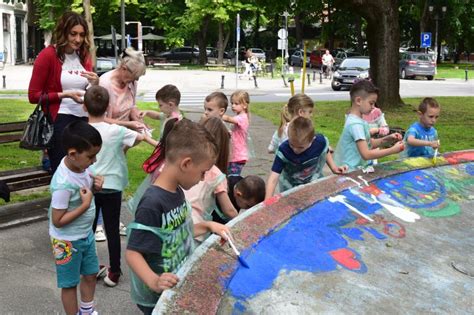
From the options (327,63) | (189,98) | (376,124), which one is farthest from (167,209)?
(327,63)

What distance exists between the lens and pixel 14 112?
50.1 ft

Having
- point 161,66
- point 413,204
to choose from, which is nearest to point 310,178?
point 413,204

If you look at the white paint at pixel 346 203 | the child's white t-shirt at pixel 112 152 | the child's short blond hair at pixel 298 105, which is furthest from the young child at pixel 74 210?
the child's short blond hair at pixel 298 105

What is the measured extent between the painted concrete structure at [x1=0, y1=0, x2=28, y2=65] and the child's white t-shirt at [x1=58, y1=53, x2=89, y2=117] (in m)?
45.2

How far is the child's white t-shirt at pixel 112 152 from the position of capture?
4.29 metres

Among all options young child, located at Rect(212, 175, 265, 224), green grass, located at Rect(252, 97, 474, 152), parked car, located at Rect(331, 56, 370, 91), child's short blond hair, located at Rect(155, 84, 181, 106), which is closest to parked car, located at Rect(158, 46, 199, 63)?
parked car, located at Rect(331, 56, 370, 91)

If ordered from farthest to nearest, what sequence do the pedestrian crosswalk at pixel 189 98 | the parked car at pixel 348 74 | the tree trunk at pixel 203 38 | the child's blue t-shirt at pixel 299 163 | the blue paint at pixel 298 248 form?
the tree trunk at pixel 203 38
the parked car at pixel 348 74
the pedestrian crosswalk at pixel 189 98
the child's blue t-shirt at pixel 299 163
the blue paint at pixel 298 248

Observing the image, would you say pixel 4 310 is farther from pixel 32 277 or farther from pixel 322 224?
pixel 322 224

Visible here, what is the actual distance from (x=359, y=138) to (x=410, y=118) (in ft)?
34.6

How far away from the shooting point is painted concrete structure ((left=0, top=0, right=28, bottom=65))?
50.2m

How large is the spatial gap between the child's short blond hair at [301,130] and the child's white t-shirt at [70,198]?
1.58 metres

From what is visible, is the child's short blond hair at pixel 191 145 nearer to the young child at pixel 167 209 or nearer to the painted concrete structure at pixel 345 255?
the young child at pixel 167 209

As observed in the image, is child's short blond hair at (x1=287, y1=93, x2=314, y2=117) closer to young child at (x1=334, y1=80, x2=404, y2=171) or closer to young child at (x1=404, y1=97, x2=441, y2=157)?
young child at (x1=334, y1=80, x2=404, y2=171)

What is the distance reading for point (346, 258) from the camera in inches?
162
